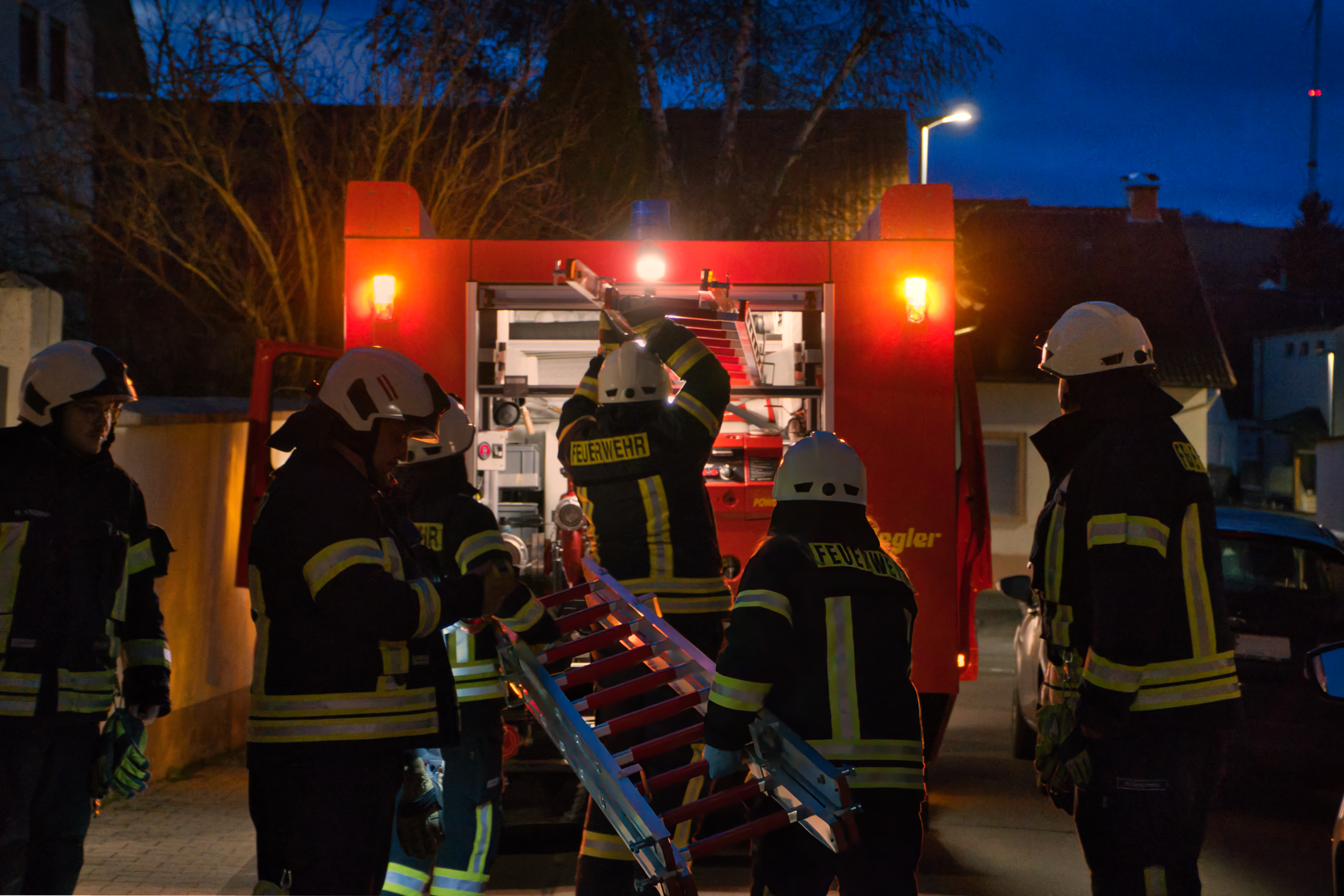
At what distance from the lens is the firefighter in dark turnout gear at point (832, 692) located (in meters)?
2.94

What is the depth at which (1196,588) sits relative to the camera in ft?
10.5

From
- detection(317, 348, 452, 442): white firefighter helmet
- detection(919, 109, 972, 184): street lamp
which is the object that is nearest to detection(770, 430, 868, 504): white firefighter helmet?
detection(317, 348, 452, 442): white firefighter helmet

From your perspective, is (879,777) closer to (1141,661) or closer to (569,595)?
(1141,661)

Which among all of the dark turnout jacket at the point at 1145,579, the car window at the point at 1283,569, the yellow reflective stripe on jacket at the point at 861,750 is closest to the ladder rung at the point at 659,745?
the yellow reflective stripe on jacket at the point at 861,750

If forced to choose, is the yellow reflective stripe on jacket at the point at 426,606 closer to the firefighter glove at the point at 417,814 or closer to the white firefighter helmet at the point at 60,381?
the firefighter glove at the point at 417,814

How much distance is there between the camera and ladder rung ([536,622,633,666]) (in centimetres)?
367

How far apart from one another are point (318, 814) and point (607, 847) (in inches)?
43.7

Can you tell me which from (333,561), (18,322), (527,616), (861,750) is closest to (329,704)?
(333,561)

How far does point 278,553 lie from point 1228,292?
177ft

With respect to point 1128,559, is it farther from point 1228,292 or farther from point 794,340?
point 1228,292

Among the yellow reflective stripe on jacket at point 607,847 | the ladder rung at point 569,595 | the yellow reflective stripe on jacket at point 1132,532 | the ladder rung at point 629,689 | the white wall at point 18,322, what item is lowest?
the yellow reflective stripe on jacket at point 607,847

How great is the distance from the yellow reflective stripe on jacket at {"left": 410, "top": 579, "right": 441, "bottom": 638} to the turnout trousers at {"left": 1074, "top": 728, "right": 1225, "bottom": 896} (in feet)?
5.66

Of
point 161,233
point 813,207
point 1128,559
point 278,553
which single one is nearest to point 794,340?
point 1128,559

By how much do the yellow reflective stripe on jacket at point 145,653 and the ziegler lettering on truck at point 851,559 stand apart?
197 cm
